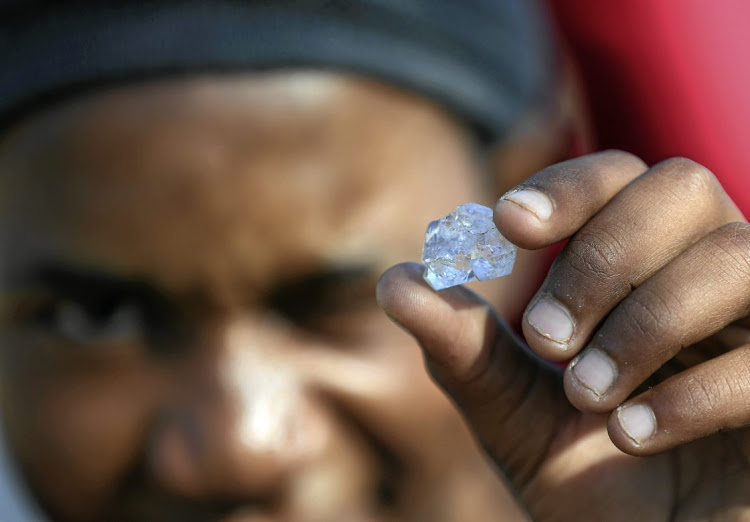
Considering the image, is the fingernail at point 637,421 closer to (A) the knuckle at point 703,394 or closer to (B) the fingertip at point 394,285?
(A) the knuckle at point 703,394

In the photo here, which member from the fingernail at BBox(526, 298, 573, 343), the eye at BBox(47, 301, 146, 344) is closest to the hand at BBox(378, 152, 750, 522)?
the fingernail at BBox(526, 298, 573, 343)

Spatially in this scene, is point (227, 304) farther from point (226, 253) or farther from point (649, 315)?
point (649, 315)

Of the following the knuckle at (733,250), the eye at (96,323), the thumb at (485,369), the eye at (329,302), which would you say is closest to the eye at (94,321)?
the eye at (96,323)

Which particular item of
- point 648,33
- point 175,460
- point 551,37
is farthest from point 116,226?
point 648,33

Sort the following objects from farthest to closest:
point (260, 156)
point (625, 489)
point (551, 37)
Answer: point (551, 37) → point (260, 156) → point (625, 489)

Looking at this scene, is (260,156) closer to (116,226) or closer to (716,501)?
(116,226)

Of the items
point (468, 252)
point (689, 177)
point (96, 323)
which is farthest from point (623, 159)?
point (96, 323)
